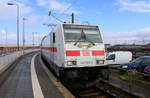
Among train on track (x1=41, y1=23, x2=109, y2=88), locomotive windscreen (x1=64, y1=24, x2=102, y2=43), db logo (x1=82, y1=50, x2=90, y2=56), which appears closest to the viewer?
train on track (x1=41, y1=23, x2=109, y2=88)

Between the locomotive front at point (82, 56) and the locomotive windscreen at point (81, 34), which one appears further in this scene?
the locomotive windscreen at point (81, 34)

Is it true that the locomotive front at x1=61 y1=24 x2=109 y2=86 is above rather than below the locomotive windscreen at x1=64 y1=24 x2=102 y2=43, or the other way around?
below

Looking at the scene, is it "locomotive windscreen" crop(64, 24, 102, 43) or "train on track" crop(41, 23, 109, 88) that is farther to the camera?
"locomotive windscreen" crop(64, 24, 102, 43)

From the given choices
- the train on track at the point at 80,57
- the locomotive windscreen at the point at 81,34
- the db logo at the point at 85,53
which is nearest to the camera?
the train on track at the point at 80,57

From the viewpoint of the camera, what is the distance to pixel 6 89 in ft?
22.7

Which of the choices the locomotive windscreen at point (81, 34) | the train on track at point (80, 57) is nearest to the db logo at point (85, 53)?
the train on track at point (80, 57)

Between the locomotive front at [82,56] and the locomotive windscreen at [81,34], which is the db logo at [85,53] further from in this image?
the locomotive windscreen at [81,34]

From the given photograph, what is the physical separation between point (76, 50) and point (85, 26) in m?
1.72

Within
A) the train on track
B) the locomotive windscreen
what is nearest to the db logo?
the train on track

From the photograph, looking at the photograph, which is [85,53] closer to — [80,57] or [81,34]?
[80,57]

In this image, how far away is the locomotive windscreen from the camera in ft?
26.9

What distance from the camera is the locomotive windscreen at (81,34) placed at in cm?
820

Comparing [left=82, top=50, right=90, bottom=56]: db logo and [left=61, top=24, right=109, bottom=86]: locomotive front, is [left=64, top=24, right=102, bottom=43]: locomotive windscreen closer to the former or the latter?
[left=61, top=24, right=109, bottom=86]: locomotive front

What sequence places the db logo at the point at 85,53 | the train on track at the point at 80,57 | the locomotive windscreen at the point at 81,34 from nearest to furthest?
the train on track at the point at 80,57
the db logo at the point at 85,53
the locomotive windscreen at the point at 81,34
